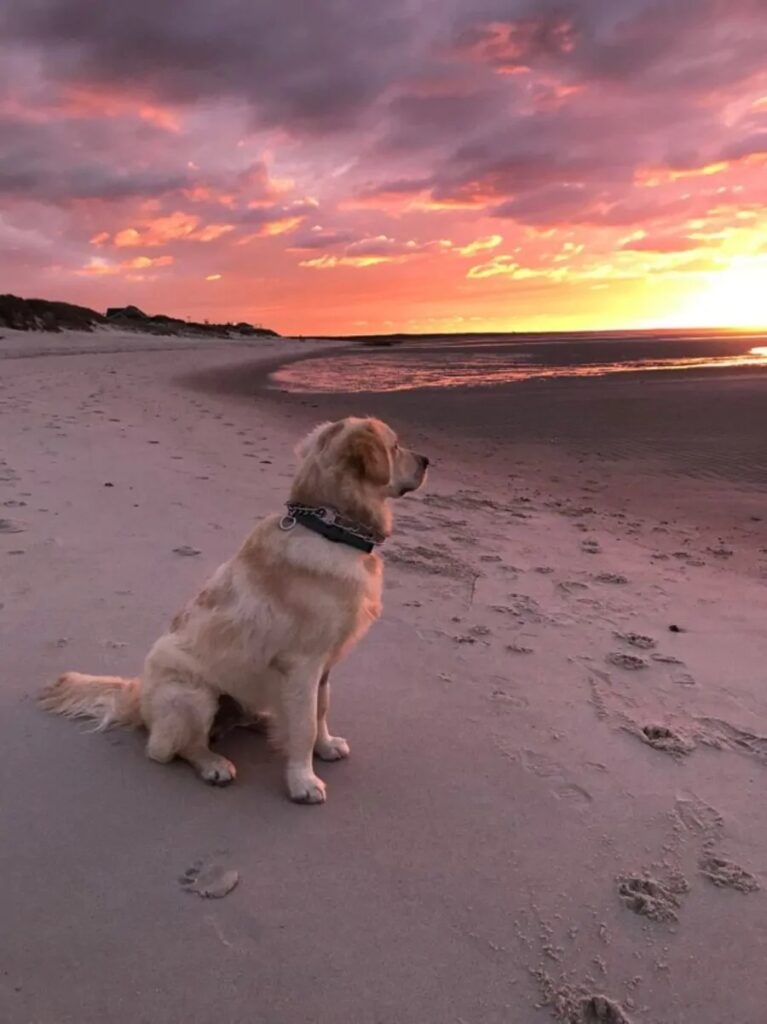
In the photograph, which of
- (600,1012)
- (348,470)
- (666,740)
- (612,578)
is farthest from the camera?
(612,578)

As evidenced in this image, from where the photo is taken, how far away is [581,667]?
427 centimetres

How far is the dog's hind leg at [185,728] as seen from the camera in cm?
320

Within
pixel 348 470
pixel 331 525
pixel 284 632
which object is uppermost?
pixel 348 470

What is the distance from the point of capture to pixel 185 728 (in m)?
3.21

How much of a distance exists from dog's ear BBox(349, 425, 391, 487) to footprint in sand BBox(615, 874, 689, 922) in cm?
188

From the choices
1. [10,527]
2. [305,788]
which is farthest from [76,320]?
[305,788]

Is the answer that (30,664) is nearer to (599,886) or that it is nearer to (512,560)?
(599,886)

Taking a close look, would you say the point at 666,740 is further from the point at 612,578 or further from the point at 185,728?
the point at 612,578

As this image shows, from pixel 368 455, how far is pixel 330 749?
4.46 feet

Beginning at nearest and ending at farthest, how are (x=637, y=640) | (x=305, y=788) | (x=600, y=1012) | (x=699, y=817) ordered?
(x=600, y=1012) → (x=699, y=817) → (x=305, y=788) → (x=637, y=640)

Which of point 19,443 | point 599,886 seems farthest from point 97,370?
point 599,886

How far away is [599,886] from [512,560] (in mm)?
3817

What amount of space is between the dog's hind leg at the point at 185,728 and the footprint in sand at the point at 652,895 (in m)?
1.61

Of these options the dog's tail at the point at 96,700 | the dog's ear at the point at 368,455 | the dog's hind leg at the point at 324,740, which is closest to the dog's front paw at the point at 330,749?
the dog's hind leg at the point at 324,740
